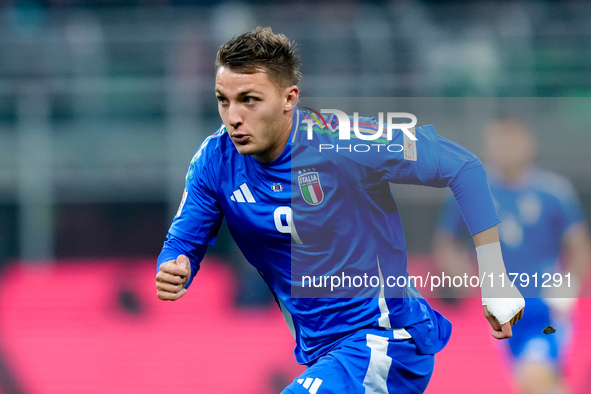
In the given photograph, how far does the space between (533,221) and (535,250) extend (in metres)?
0.19

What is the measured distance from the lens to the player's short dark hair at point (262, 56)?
3.00m

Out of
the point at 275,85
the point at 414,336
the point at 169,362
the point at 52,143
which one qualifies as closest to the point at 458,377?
the point at 169,362

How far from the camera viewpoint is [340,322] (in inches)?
121

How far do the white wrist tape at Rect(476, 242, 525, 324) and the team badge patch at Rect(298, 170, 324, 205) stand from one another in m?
0.68

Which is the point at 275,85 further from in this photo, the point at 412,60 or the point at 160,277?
the point at 412,60

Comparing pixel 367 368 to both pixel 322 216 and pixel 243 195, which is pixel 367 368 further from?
pixel 243 195

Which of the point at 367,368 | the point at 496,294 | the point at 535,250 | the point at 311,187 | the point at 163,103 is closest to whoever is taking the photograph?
the point at 496,294

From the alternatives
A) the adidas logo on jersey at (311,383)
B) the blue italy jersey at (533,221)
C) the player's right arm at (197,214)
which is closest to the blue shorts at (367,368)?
the adidas logo on jersey at (311,383)

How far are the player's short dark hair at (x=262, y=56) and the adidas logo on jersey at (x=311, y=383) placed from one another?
1.13 m

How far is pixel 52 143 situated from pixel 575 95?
6.30m

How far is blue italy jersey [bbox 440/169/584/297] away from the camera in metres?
4.98

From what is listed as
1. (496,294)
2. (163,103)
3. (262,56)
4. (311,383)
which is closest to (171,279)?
(311,383)

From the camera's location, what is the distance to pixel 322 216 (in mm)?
3113

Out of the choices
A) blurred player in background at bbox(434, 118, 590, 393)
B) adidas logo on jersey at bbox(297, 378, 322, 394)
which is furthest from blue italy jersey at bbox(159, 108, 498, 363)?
blurred player in background at bbox(434, 118, 590, 393)
